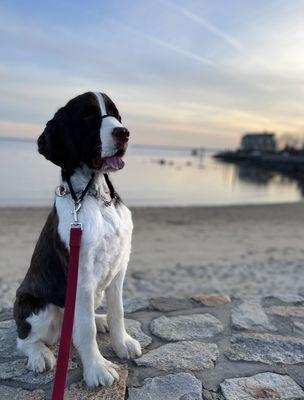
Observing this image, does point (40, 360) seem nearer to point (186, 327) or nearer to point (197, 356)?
point (197, 356)

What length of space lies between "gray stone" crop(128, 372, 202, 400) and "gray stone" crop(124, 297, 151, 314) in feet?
4.07

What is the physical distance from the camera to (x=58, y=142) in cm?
270

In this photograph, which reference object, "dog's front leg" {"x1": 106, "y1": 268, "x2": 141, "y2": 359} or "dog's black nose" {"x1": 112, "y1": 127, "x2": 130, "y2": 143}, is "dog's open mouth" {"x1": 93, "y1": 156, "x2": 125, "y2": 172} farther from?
"dog's front leg" {"x1": 106, "y1": 268, "x2": 141, "y2": 359}

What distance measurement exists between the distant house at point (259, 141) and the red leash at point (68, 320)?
12748 cm

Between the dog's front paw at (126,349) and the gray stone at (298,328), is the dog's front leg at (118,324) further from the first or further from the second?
the gray stone at (298,328)

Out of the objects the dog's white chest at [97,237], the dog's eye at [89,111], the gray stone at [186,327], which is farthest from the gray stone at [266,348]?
the dog's eye at [89,111]

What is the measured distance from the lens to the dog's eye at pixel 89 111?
267 centimetres

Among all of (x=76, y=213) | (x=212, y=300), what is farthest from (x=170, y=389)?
(x=212, y=300)

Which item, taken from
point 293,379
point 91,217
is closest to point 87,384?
point 91,217

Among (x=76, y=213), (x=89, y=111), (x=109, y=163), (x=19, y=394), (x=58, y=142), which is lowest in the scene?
(x=19, y=394)

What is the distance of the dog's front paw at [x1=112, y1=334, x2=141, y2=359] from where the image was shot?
3297mm

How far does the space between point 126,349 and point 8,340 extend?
1.05 meters

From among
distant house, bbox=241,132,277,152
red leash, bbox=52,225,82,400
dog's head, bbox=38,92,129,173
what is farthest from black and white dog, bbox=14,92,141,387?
distant house, bbox=241,132,277,152

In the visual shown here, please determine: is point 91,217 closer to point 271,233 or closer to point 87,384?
point 87,384
